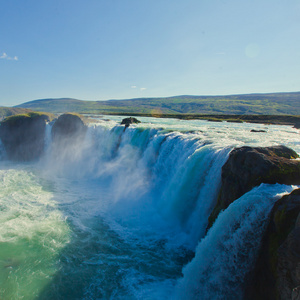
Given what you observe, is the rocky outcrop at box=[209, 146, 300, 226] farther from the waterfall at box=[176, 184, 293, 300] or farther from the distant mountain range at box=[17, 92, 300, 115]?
the distant mountain range at box=[17, 92, 300, 115]

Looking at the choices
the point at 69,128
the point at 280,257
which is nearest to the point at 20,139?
the point at 69,128

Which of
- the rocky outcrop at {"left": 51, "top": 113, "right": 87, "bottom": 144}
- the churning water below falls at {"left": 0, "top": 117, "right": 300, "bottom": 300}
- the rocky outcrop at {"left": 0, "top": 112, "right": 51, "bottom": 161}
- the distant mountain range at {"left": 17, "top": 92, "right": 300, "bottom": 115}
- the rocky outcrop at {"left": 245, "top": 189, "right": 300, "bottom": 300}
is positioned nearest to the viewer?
the rocky outcrop at {"left": 245, "top": 189, "right": 300, "bottom": 300}

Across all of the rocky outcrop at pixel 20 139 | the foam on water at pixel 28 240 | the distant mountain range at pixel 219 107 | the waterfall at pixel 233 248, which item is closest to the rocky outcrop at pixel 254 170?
the waterfall at pixel 233 248

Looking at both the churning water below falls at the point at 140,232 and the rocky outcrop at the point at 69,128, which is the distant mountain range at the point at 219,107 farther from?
the churning water below falls at the point at 140,232

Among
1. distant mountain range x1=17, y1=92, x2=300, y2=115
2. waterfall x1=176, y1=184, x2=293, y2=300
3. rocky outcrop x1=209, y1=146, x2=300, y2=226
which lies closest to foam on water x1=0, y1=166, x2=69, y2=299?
waterfall x1=176, y1=184, x2=293, y2=300

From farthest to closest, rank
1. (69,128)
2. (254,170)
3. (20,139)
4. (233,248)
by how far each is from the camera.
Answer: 1. (20,139)
2. (69,128)
3. (254,170)
4. (233,248)

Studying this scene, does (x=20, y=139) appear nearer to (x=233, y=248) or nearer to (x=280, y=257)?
(x=233, y=248)
